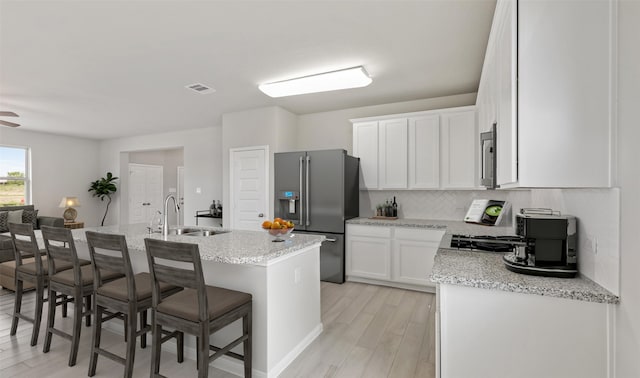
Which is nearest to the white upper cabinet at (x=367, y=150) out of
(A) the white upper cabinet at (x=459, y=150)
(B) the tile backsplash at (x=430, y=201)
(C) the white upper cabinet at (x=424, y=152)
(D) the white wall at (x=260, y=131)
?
(B) the tile backsplash at (x=430, y=201)

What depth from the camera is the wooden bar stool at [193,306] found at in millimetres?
1690

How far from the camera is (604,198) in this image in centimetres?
137

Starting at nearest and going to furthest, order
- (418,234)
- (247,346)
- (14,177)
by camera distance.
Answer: (247,346) < (418,234) < (14,177)

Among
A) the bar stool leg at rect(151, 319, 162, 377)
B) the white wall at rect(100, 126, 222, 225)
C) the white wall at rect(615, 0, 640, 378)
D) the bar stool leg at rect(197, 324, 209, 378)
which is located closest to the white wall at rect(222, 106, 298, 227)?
the white wall at rect(100, 126, 222, 225)

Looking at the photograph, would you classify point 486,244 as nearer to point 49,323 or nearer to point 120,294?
point 120,294

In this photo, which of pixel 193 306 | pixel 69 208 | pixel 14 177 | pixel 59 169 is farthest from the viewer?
pixel 59 169

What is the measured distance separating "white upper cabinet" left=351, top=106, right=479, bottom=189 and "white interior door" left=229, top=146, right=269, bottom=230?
5.14 ft

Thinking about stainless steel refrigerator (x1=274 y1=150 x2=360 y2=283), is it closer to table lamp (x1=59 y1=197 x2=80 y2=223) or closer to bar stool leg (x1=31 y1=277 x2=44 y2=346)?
bar stool leg (x1=31 y1=277 x2=44 y2=346)

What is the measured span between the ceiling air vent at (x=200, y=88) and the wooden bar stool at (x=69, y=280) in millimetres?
2231

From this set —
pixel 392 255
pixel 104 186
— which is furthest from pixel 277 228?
pixel 104 186

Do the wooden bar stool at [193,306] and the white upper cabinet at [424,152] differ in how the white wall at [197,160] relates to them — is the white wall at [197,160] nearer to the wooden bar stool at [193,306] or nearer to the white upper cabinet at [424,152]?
the white upper cabinet at [424,152]

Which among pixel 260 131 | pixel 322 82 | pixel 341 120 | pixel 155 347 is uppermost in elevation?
pixel 322 82

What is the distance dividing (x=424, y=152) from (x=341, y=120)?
1.53m

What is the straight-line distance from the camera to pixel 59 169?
690 cm
